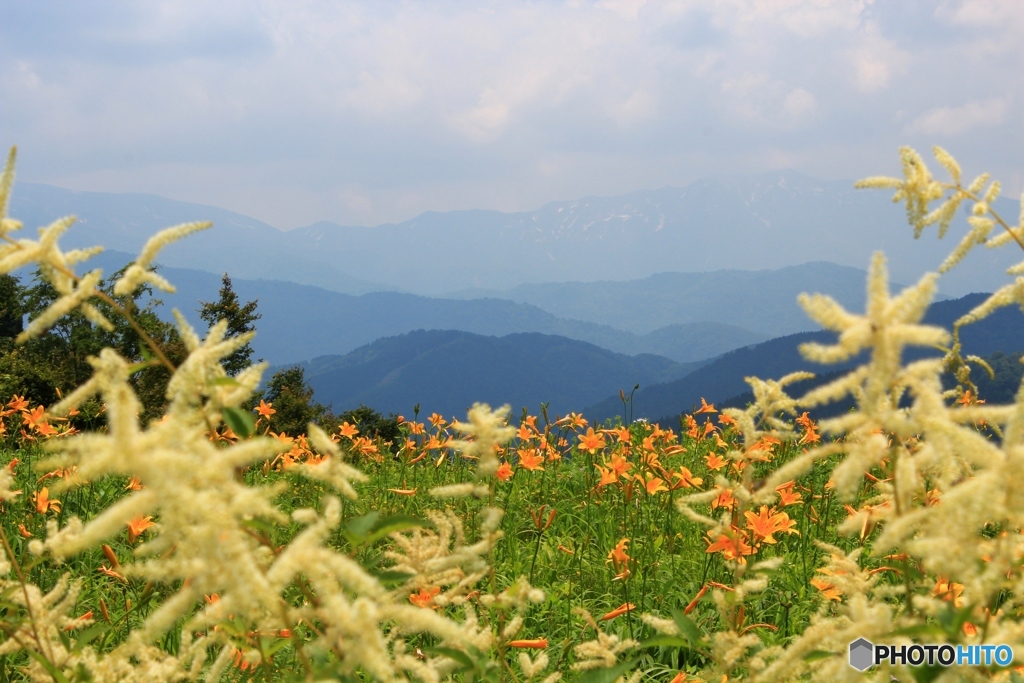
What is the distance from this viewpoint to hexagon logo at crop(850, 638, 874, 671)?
4.85ft

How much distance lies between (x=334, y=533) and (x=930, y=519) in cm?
527

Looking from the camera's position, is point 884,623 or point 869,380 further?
point 884,623

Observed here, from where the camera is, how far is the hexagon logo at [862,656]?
148cm

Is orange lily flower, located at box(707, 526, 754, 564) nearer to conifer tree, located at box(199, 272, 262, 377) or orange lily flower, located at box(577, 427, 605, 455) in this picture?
orange lily flower, located at box(577, 427, 605, 455)

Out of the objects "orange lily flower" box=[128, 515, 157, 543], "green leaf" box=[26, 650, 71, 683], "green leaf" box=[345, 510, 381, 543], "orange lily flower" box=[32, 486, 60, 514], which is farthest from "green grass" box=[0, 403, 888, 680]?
"green leaf" box=[345, 510, 381, 543]

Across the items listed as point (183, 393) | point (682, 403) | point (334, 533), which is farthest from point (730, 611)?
point (682, 403)

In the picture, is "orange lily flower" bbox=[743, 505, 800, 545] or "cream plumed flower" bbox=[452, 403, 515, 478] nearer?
"cream plumed flower" bbox=[452, 403, 515, 478]

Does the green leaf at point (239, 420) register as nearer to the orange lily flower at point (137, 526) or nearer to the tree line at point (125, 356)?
the orange lily flower at point (137, 526)

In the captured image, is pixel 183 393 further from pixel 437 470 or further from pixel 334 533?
pixel 437 470

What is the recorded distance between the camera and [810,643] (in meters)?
1.42

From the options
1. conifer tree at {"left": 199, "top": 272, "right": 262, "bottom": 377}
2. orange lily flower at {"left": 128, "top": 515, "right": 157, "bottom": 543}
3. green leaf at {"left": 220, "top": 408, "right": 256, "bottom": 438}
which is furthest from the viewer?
conifer tree at {"left": 199, "top": 272, "right": 262, "bottom": 377}

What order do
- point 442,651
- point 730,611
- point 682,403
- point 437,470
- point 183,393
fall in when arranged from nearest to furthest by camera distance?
point 183,393, point 442,651, point 730,611, point 437,470, point 682,403

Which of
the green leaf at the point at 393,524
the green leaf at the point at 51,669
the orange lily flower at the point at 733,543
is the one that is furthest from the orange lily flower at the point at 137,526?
the orange lily flower at the point at 733,543

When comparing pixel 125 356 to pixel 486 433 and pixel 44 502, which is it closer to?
pixel 44 502
